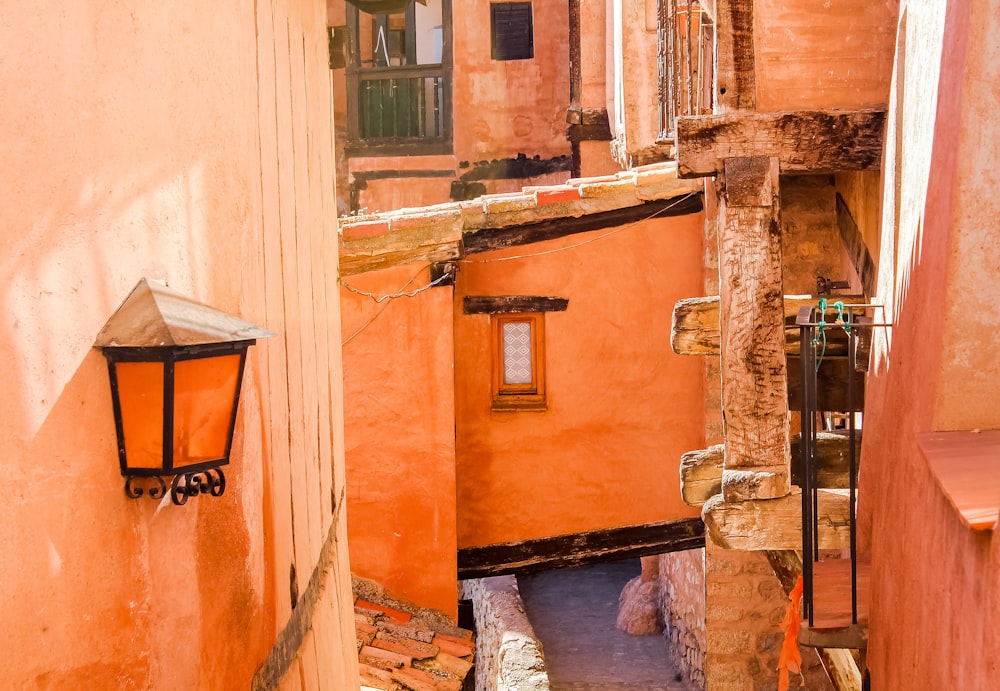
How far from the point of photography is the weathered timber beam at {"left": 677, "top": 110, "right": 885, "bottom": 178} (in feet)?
14.0

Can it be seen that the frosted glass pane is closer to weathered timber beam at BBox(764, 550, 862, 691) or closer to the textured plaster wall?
weathered timber beam at BBox(764, 550, 862, 691)

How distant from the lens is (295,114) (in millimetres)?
4051

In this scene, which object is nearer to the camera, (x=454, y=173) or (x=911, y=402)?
(x=911, y=402)

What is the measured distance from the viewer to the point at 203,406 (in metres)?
2.24

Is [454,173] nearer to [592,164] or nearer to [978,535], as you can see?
[592,164]

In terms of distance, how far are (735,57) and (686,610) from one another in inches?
245

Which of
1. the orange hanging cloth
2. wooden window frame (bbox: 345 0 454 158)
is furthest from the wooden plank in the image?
wooden window frame (bbox: 345 0 454 158)

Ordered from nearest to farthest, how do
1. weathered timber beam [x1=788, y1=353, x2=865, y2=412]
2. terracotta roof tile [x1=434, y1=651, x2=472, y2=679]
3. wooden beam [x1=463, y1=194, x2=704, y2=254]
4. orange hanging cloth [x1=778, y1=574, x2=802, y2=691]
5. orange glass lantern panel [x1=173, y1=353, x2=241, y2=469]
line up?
orange glass lantern panel [x1=173, y1=353, x2=241, y2=469] → orange hanging cloth [x1=778, y1=574, x2=802, y2=691] → weathered timber beam [x1=788, y1=353, x2=865, y2=412] → terracotta roof tile [x1=434, y1=651, x2=472, y2=679] → wooden beam [x1=463, y1=194, x2=704, y2=254]

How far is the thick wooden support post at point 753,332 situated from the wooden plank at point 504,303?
3874 millimetres

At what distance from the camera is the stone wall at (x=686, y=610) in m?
8.77

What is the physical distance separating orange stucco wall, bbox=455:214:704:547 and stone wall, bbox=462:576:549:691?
79 cm

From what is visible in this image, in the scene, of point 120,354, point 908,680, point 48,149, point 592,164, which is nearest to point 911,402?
point 908,680

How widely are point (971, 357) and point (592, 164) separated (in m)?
10.5

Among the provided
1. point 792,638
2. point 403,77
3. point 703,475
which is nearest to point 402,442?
point 703,475
